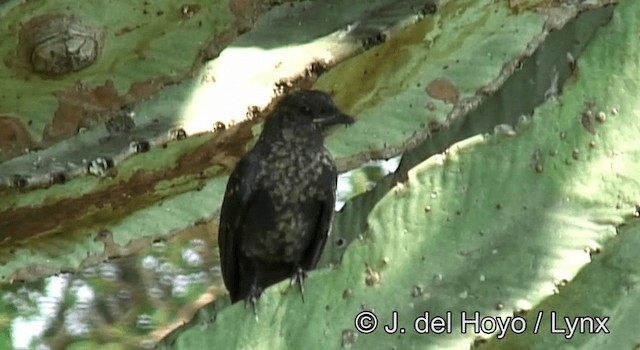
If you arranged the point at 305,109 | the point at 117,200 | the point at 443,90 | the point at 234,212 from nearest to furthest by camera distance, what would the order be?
the point at 443,90 < the point at 117,200 < the point at 305,109 < the point at 234,212

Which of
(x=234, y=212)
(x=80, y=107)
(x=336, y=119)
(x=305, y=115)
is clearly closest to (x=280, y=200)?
(x=234, y=212)

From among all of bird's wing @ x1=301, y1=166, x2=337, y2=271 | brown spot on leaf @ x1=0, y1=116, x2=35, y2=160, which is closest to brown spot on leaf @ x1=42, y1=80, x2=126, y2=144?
brown spot on leaf @ x1=0, y1=116, x2=35, y2=160

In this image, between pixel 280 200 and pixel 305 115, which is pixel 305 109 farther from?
pixel 280 200

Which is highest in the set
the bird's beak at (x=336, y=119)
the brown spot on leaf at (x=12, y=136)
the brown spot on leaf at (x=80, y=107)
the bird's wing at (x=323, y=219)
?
the brown spot on leaf at (x=12, y=136)

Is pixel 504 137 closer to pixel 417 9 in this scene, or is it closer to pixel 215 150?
pixel 417 9

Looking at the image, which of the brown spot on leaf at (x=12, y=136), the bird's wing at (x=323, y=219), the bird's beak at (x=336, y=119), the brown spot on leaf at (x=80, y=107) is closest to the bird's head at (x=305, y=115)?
the bird's beak at (x=336, y=119)

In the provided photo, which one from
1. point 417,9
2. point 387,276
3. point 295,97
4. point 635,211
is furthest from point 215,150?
point 635,211

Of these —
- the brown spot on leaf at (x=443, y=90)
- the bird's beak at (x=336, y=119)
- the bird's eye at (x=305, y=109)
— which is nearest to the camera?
the brown spot on leaf at (x=443, y=90)

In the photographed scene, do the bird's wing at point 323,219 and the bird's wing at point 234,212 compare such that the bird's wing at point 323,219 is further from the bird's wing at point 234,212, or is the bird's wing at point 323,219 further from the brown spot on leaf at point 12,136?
the brown spot on leaf at point 12,136
